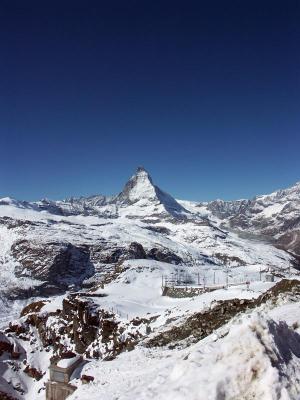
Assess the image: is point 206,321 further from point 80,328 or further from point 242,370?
point 80,328

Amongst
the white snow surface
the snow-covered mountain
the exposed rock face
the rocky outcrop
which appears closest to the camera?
the white snow surface

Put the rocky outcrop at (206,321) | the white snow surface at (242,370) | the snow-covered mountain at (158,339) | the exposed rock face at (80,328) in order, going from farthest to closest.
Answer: the exposed rock face at (80,328) → the rocky outcrop at (206,321) → the snow-covered mountain at (158,339) → the white snow surface at (242,370)

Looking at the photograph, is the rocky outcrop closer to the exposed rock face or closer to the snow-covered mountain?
the snow-covered mountain

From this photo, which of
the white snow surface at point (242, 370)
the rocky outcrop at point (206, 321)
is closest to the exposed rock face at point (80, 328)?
the rocky outcrop at point (206, 321)

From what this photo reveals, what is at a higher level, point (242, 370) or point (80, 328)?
point (242, 370)

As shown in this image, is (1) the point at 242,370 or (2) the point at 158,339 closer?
(1) the point at 242,370

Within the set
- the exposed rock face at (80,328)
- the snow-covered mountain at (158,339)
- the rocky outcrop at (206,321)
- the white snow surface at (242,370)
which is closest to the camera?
the white snow surface at (242,370)

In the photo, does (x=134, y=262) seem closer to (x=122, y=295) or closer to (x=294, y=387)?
(x=122, y=295)

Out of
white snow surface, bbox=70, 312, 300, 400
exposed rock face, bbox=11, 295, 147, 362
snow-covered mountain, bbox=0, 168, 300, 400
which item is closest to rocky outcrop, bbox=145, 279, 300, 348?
snow-covered mountain, bbox=0, 168, 300, 400

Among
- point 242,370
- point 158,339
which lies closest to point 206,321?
point 158,339

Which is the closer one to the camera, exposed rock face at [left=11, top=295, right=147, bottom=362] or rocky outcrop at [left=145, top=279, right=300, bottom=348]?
rocky outcrop at [left=145, top=279, right=300, bottom=348]

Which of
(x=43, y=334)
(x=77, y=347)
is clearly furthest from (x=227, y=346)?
(x=43, y=334)

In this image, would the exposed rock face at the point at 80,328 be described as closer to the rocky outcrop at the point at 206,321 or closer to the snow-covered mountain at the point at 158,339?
the snow-covered mountain at the point at 158,339
